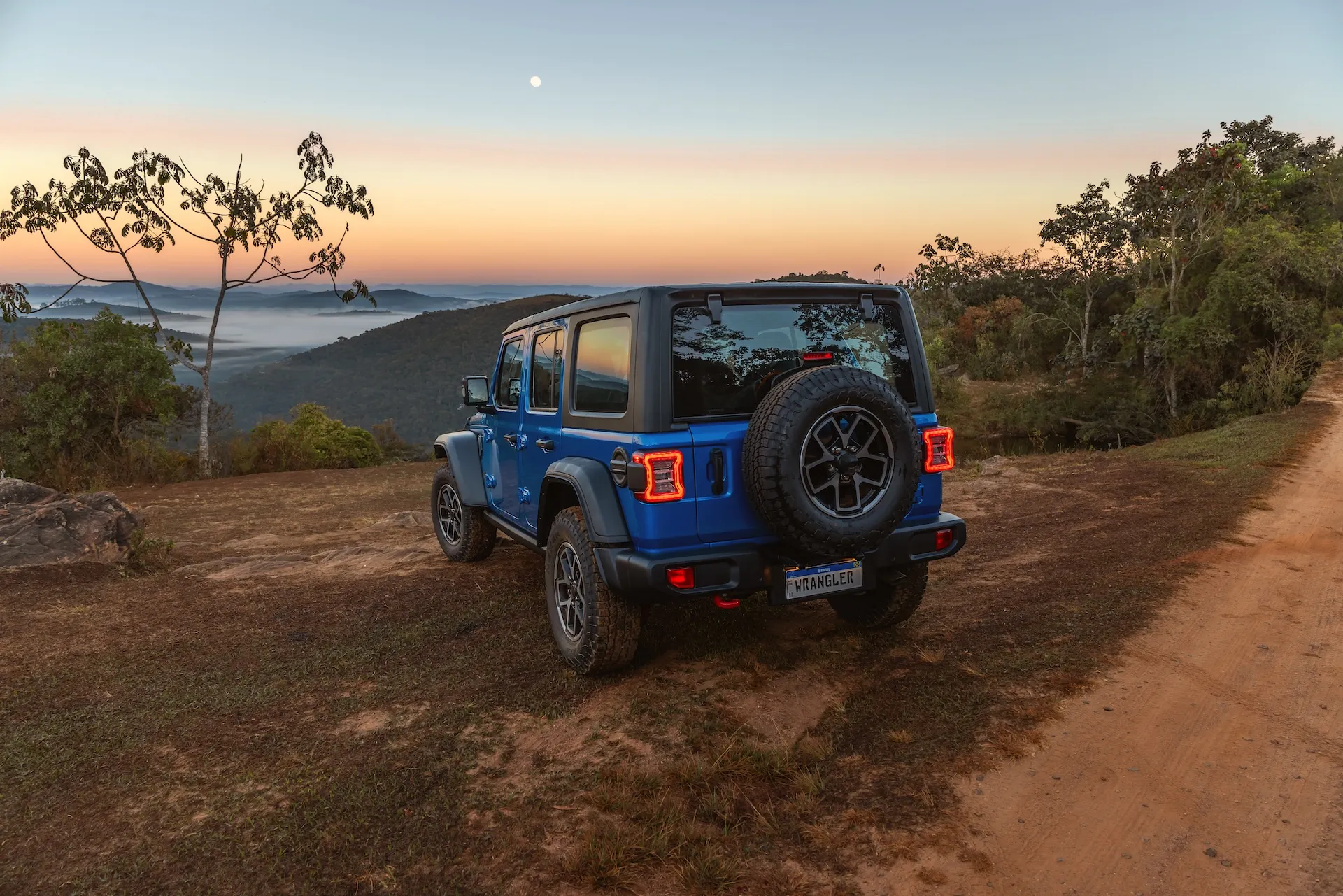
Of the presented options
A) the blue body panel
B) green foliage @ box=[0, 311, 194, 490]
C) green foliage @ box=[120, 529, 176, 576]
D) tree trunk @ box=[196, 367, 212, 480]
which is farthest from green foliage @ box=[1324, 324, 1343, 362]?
green foliage @ box=[0, 311, 194, 490]

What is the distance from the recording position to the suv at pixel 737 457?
349 centimetres

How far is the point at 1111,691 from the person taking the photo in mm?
3842

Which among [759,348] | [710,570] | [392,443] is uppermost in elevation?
[759,348]

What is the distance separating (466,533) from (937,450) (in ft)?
14.3

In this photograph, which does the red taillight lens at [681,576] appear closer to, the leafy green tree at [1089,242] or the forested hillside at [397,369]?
the leafy green tree at [1089,242]

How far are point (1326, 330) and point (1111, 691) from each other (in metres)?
22.9

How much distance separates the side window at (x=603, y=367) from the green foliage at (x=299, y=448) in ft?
60.0

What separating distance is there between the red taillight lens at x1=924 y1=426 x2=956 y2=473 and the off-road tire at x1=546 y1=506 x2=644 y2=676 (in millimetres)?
1693

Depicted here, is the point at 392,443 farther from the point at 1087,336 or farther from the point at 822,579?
the point at 822,579

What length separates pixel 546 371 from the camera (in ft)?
16.2

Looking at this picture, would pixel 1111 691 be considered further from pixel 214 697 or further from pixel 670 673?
pixel 214 697

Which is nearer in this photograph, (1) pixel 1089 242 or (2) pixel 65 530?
(2) pixel 65 530

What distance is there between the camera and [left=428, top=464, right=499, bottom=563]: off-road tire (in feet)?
22.3

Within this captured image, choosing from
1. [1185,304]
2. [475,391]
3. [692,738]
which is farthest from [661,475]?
[1185,304]
